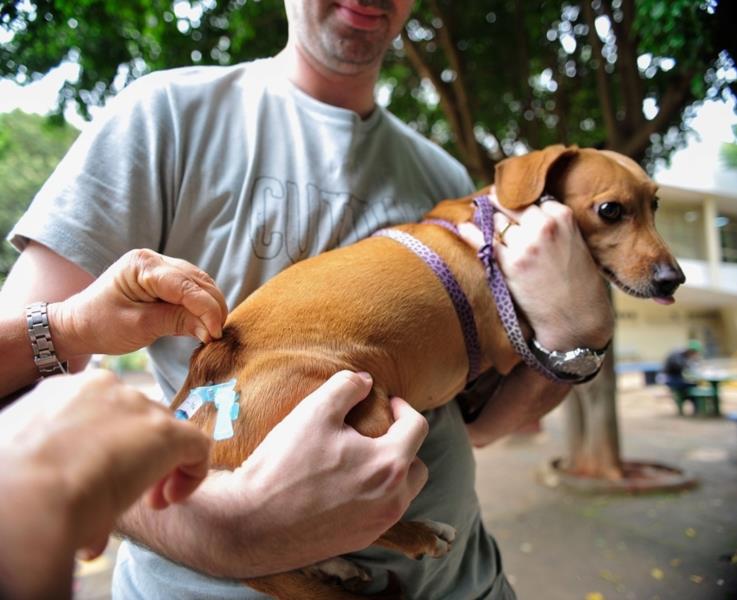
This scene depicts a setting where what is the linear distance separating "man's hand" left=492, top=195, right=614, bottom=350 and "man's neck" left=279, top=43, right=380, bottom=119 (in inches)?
28.5

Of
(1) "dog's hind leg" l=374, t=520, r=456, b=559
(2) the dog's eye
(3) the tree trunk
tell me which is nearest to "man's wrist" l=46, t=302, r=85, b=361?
(1) "dog's hind leg" l=374, t=520, r=456, b=559

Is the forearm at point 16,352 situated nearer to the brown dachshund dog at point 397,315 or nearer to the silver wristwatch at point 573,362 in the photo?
the brown dachshund dog at point 397,315

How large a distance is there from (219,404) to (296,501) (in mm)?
293

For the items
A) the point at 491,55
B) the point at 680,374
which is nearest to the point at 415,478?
the point at 491,55

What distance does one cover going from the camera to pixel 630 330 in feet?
65.8

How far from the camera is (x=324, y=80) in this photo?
167 cm

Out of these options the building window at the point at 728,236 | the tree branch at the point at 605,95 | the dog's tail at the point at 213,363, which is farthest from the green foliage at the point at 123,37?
the building window at the point at 728,236

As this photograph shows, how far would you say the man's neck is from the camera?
164 cm

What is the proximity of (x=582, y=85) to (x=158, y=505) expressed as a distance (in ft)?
22.1

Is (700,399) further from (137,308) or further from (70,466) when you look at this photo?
(70,466)

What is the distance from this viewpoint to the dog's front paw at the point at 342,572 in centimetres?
121

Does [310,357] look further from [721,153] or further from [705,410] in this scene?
[705,410]

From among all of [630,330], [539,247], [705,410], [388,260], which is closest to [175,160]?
[388,260]

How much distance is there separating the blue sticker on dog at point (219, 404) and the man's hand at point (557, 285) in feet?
2.98
